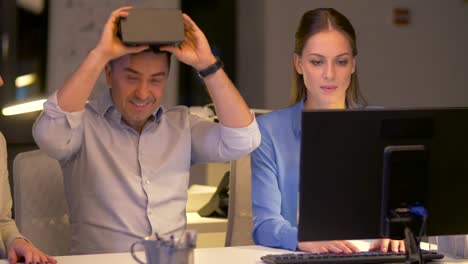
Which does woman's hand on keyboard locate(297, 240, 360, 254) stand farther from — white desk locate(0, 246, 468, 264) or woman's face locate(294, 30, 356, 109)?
woman's face locate(294, 30, 356, 109)

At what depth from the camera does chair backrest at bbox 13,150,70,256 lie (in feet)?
9.43

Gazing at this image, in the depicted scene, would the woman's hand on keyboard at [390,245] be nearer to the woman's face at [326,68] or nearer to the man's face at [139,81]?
the woman's face at [326,68]

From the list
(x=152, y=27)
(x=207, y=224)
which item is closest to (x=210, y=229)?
(x=207, y=224)

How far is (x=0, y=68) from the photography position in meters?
5.43

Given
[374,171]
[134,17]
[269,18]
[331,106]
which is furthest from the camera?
[269,18]

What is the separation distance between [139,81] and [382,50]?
3818mm

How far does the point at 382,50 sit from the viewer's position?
6250 mm

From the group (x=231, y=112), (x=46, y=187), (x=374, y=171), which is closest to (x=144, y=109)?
(x=231, y=112)

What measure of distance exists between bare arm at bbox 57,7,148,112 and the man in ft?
0.20

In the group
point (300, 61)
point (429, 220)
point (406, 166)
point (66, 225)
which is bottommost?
point (66, 225)

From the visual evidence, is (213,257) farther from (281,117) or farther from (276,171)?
(281,117)

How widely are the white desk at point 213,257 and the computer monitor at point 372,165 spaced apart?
340mm

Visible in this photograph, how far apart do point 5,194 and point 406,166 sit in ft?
3.90

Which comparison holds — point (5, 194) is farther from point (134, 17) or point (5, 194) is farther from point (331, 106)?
point (331, 106)
